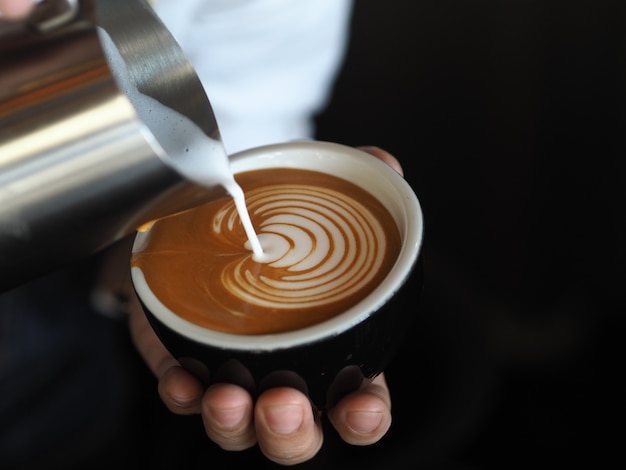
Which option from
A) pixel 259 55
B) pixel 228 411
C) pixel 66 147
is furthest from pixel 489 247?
pixel 66 147

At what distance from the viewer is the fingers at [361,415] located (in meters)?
0.72

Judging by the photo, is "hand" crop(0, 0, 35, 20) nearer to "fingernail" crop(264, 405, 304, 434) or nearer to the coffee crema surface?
the coffee crema surface

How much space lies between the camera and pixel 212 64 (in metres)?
1.14

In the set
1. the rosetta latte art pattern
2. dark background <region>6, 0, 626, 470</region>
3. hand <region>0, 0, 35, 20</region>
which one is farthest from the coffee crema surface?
dark background <region>6, 0, 626, 470</region>

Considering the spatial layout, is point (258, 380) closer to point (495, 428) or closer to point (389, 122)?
point (495, 428)

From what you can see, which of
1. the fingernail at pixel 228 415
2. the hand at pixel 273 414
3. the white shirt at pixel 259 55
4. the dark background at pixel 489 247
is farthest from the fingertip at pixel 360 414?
the white shirt at pixel 259 55

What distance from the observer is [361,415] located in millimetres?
725

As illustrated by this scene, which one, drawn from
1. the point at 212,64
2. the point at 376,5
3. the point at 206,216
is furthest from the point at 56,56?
the point at 376,5

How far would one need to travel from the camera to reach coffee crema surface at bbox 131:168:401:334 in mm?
686

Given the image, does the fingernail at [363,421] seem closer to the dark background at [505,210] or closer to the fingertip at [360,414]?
the fingertip at [360,414]

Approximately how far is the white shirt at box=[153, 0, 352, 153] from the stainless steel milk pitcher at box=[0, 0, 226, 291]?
0.55 meters

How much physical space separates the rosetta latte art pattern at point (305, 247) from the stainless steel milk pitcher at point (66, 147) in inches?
6.5

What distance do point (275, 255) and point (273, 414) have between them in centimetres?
17

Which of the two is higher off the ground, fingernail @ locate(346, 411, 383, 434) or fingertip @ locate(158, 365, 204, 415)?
fingertip @ locate(158, 365, 204, 415)
